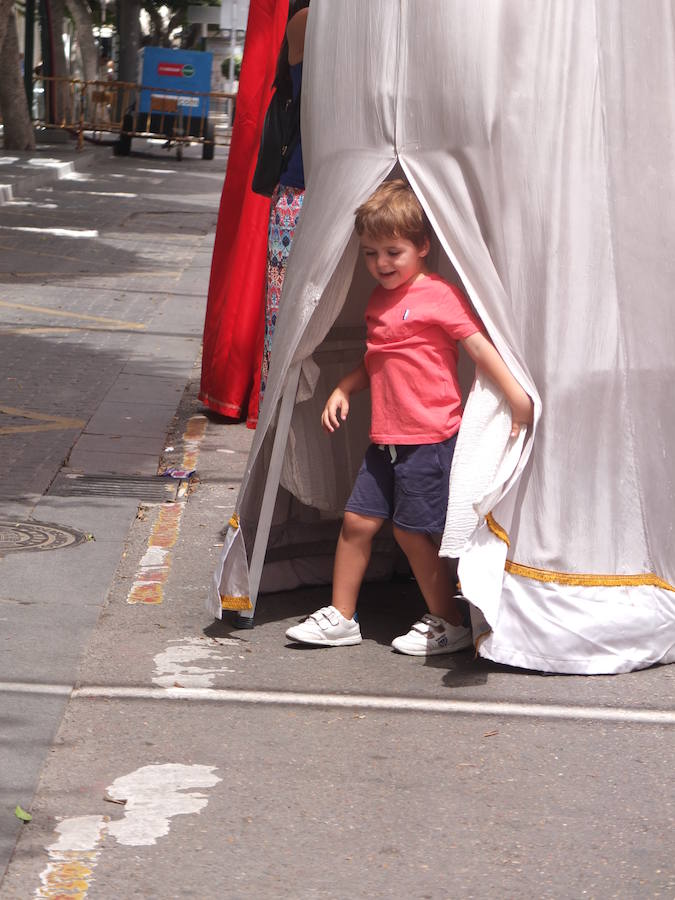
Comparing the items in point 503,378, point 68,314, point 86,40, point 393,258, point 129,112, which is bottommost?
point 68,314

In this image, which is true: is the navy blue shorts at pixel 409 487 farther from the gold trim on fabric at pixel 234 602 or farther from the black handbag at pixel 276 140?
the black handbag at pixel 276 140

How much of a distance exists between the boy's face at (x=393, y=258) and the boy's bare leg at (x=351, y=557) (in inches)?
30.0

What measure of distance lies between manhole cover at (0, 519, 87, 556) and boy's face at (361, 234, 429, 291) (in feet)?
6.61

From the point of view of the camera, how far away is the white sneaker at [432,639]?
4793 mm

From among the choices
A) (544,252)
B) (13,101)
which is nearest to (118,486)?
(544,252)

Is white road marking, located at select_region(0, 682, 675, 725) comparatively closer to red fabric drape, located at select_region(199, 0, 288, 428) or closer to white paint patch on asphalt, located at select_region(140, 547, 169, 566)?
white paint patch on asphalt, located at select_region(140, 547, 169, 566)

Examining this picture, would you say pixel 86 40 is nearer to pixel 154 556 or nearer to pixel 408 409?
pixel 154 556

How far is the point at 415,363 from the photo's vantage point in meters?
4.62

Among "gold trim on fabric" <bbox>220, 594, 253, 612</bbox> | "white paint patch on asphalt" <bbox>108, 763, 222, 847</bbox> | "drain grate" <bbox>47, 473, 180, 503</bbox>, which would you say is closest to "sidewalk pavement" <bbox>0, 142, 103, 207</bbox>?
"drain grate" <bbox>47, 473, 180, 503</bbox>

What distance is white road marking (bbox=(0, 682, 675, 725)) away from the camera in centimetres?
430

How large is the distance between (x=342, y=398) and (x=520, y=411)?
23.4 inches

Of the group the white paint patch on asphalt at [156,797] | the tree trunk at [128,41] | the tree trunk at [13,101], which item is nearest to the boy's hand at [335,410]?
the white paint patch on asphalt at [156,797]

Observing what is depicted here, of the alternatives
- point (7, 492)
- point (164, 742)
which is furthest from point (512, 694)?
point (7, 492)

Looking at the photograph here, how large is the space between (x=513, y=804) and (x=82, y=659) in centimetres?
156
